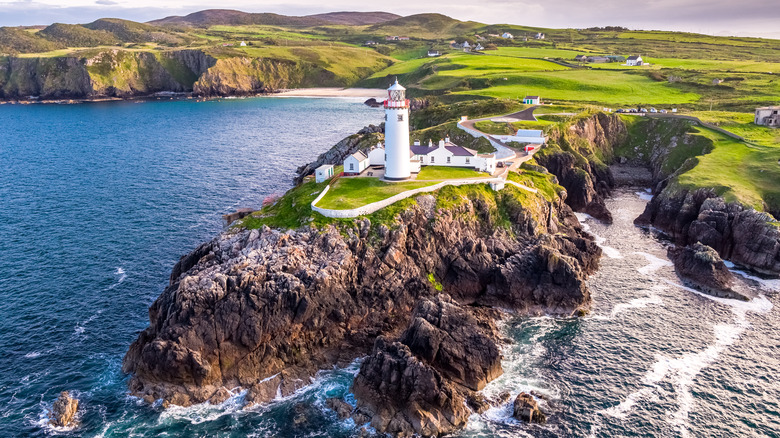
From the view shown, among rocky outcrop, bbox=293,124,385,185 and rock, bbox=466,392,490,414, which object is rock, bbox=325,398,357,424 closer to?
rock, bbox=466,392,490,414

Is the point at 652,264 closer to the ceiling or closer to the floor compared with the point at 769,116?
closer to the floor

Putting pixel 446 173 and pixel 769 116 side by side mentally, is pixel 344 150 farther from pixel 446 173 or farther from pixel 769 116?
pixel 769 116

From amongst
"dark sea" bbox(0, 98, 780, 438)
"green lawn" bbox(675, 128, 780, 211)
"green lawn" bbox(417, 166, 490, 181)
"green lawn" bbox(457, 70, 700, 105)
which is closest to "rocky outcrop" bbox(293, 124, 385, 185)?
"dark sea" bbox(0, 98, 780, 438)

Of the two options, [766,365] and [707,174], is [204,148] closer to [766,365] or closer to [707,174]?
[707,174]

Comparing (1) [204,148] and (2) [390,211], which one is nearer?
(2) [390,211]

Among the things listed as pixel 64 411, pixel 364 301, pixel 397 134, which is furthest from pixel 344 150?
pixel 64 411

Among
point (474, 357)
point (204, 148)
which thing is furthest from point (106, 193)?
point (474, 357)

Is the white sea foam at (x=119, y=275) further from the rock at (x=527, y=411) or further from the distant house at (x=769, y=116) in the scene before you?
the distant house at (x=769, y=116)
